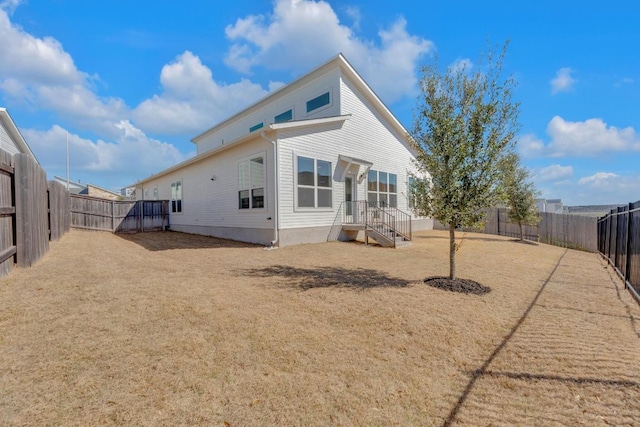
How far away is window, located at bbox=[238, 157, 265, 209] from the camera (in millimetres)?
11305

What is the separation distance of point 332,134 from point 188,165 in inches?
329

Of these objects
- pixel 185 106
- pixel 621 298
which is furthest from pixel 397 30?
pixel 185 106

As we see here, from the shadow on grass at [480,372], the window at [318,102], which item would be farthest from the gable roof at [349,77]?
the shadow on grass at [480,372]

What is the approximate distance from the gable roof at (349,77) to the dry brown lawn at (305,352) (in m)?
9.79

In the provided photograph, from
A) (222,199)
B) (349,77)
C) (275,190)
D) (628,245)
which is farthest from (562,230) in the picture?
(222,199)

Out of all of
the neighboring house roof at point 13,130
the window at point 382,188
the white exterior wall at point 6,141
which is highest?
the neighboring house roof at point 13,130

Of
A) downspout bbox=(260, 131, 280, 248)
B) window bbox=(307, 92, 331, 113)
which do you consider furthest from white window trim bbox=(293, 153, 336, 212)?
window bbox=(307, 92, 331, 113)

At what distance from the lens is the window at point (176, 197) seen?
1716cm

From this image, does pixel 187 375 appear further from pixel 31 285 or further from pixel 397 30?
pixel 397 30

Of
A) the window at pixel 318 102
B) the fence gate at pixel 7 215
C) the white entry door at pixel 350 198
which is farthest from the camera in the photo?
the window at pixel 318 102

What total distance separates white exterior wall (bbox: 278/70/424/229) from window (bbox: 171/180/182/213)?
368 inches

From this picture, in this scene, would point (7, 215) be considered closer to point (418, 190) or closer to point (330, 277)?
point (330, 277)

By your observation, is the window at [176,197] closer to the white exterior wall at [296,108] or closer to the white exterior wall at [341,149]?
the white exterior wall at [296,108]

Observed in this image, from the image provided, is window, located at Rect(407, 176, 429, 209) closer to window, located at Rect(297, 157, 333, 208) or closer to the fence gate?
window, located at Rect(297, 157, 333, 208)
